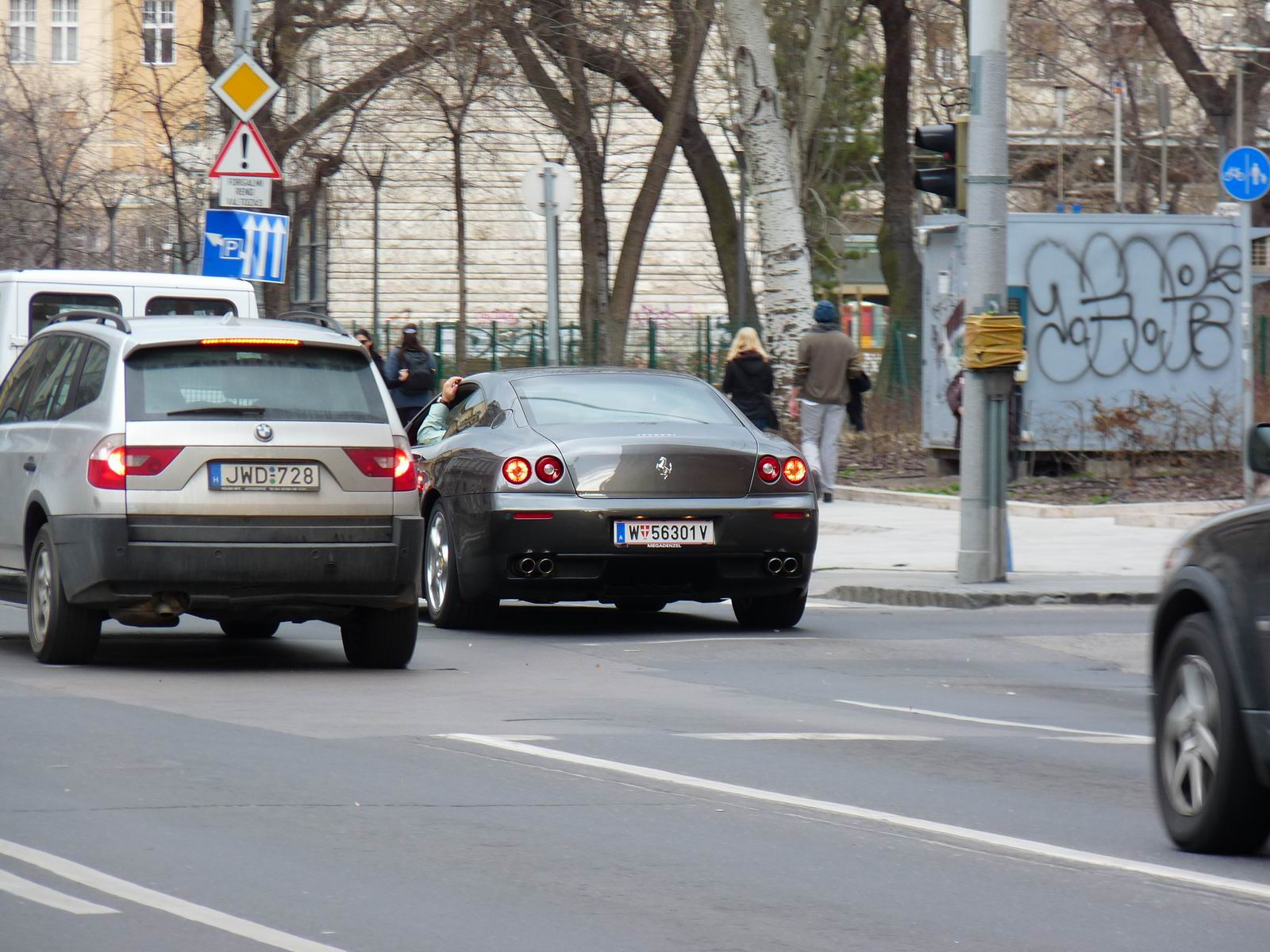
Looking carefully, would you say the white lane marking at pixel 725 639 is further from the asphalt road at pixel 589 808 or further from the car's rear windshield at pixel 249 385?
the car's rear windshield at pixel 249 385

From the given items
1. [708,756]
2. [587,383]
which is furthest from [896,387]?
[708,756]

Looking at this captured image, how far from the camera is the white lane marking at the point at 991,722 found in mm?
9008

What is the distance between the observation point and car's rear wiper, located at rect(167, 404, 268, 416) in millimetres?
10172

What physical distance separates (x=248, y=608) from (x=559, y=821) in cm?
407

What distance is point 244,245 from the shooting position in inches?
756

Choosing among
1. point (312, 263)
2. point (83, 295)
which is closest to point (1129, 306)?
point (83, 295)

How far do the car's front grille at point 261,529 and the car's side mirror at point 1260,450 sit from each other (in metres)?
5.17

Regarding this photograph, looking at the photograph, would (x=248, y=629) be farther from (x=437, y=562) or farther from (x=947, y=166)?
(x=947, y=166)

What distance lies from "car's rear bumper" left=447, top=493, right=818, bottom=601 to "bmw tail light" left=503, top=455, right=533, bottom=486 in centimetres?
8

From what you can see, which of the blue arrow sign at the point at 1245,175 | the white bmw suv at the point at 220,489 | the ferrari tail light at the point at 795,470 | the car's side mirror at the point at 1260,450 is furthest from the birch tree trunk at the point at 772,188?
the car's side mirror at the point at 1260,450

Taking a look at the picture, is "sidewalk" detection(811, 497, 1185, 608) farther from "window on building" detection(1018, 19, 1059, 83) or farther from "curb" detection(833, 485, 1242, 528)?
"window on building" detection(1018, 19, 1059, 83)

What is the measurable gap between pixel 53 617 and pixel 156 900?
513 cm

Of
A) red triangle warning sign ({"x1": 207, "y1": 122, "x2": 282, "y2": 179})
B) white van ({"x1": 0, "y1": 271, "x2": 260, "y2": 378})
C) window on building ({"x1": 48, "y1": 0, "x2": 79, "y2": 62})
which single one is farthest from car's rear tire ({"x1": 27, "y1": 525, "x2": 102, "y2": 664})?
window on building ({"x1": 48, "y1": 0, "x2": 79, "y2": 62})

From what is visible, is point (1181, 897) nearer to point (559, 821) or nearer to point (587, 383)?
point (559, 821)
